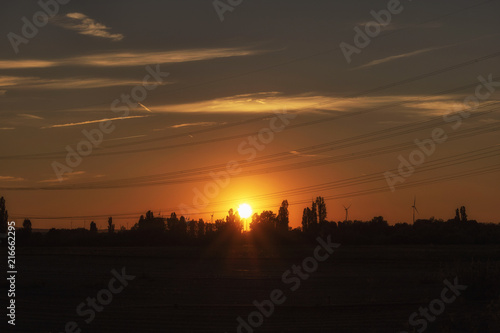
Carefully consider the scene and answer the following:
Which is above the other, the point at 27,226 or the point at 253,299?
the point at 27,226

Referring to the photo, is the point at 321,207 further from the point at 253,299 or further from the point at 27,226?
the point at 253,299

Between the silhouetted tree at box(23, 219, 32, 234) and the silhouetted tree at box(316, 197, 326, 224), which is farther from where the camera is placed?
the silhouetted tree at box(316, 197, 326, 224)

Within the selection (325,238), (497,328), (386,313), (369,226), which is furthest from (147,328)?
(369,226)

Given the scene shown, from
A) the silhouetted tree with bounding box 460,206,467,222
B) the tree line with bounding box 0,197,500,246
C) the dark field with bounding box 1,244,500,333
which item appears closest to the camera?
the dark field with bounding box 1,244,500,333

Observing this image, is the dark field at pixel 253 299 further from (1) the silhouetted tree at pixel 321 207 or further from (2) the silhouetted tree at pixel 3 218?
(1) the silhouetted tree at pixel 321 207

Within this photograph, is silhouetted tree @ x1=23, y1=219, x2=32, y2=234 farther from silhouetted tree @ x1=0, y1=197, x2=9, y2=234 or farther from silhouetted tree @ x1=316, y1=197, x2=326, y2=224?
silhouetted tree @ x1=316, y1=197, x2=326, y2=224

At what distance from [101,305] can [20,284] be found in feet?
33.0

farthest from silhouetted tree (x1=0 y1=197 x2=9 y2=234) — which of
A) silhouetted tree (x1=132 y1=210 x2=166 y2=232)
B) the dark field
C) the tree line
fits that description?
the dark field

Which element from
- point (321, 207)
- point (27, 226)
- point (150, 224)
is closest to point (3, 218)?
point (27, 226)

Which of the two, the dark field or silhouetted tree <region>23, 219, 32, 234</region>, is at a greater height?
silhouetted tree <region>23, 219, 32, 234</region>

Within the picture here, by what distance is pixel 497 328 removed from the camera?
65.9ft

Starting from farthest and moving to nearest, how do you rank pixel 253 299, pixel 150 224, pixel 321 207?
pixel 321 207 < pixel 150 224 < pixel 253 299

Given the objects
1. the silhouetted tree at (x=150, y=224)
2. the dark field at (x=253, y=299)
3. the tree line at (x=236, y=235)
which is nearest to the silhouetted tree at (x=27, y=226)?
the tree line at (x=236, y=235)

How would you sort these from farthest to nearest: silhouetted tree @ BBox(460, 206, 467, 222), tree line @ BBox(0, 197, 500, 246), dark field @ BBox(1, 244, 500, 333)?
→ silhouetted tree @ BBox(460, 206, 467, 222)
tree line @ BBox(0, 197, 500, 246)
dark field @ BBox(1, 244, 500, 333)
